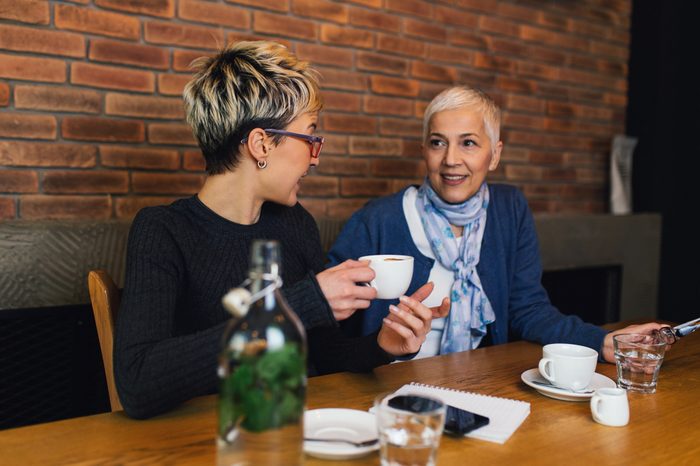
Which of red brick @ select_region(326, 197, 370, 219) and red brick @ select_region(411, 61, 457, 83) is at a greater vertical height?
red brick @ select_region(411, 61, 457, 83)

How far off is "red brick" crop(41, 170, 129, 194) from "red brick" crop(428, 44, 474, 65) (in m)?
1.41

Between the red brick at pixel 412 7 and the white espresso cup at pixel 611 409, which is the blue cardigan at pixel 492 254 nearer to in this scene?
the white espresso cup at pixel 611 409

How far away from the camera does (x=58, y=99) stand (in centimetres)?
189

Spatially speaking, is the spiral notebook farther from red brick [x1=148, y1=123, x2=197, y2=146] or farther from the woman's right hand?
red brick [x1=148, y1=123, x2=197, y2=146]

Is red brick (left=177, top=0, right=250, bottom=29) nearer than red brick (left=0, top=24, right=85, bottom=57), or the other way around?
red brick (left=0, top=24, right=85, bottom=57)

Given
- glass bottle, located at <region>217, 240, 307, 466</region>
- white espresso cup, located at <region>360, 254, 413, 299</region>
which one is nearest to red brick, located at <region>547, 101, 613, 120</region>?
white espresso cup, located at <region>360, 254, 413, 299</region>

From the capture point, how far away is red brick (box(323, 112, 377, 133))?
2.47 meters

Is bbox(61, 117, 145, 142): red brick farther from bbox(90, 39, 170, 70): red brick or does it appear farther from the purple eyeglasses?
the purple eyeglasses

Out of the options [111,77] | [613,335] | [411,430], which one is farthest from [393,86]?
[411,430]

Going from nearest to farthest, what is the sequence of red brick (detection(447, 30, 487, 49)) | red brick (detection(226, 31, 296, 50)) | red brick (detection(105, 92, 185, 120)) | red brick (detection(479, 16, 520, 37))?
red brick (detection(105, 92, 185, 120)) → red brick (detection(226, 31, 296, 50)) → red brick (detection(447, 30, 487, 49)) → red brick (detection(479, 16, 520, 37))

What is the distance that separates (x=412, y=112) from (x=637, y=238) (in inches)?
59.5

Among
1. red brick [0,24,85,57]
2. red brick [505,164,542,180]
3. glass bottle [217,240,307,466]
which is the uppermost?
red brick [0,24,85,57]

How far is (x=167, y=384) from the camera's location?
3.45 feet

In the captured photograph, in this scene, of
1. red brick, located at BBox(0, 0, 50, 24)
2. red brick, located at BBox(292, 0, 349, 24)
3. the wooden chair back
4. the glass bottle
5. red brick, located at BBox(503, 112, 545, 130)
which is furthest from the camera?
red brick, located at BBox(503, 112, 545, 130)
